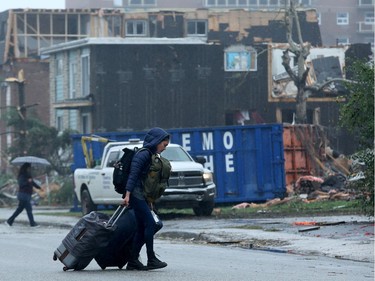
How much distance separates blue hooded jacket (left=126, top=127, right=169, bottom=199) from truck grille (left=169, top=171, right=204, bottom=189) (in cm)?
1345

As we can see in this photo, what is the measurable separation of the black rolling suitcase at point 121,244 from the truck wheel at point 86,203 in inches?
612

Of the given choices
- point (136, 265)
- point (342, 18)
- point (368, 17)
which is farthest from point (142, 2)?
point (136, 265)

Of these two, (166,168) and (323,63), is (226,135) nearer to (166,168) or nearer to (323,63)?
(166,168)

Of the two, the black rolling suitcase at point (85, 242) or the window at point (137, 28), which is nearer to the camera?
the black rolling suitcase at point (85, 242)

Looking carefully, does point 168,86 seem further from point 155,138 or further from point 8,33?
point 155,138

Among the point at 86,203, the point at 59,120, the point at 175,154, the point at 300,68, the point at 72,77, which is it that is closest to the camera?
the point at 175,154

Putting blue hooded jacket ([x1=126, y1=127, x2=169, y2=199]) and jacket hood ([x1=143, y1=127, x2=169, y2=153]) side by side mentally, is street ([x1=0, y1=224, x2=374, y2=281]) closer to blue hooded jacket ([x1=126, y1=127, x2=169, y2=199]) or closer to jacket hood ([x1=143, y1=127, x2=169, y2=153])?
blue hooded jacket ([x1=126, y1=127, x2=169, y2=199])

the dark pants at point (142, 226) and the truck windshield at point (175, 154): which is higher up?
the truck windshield at point (175, 154)

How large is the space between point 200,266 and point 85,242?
6.23ft

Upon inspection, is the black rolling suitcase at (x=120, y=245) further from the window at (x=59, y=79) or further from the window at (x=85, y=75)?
the window at (x=59, y=79)

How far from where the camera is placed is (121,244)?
47.2 feet

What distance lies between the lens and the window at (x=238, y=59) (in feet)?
195

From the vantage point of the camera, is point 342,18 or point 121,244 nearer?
point 121,244

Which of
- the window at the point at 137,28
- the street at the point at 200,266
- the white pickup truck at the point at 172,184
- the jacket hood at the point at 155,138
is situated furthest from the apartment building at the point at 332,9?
the jacket hood at the point at 155,138
